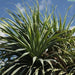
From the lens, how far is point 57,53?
3.27 meters

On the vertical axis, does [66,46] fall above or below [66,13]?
below

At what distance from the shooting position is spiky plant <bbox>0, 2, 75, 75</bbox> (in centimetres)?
320

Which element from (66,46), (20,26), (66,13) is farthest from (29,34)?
(66,13)

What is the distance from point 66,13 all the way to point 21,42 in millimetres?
1342

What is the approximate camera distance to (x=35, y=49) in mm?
3217

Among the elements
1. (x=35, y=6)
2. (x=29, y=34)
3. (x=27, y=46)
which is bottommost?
(x=27, y=46)

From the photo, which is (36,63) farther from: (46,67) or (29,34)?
(29,34)

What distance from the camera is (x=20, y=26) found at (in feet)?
12.2

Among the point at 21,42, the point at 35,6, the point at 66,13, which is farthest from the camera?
the point at 66,13

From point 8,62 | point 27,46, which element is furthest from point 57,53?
point 8,62

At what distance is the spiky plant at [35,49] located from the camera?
10.5 feet

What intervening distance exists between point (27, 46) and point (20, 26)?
2.19ft

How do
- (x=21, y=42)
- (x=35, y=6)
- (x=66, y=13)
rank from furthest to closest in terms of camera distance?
1. (x=66, y=13)
2. (x=35, y=6)
3. (x=21, y=42)

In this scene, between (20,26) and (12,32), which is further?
(20,26)
